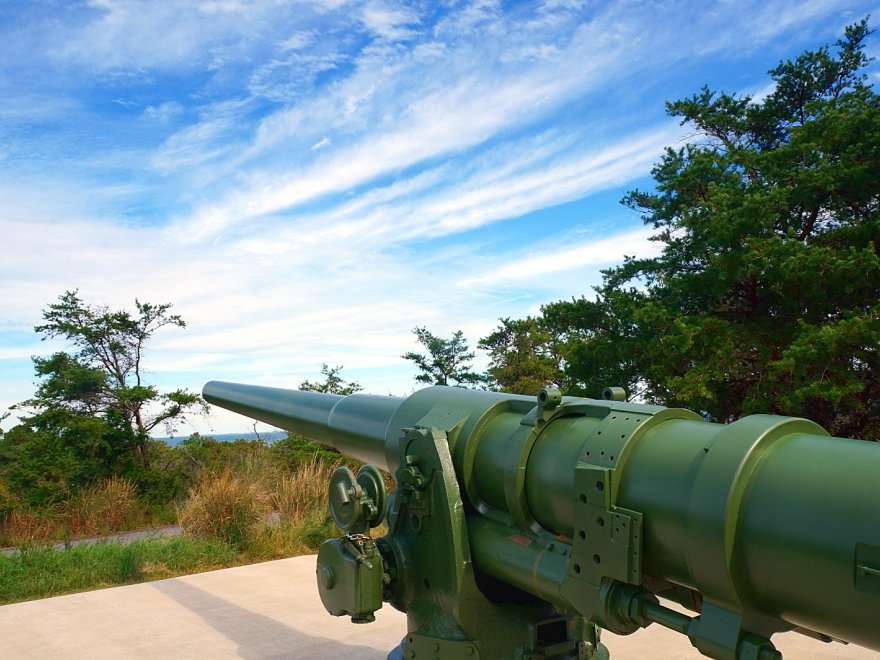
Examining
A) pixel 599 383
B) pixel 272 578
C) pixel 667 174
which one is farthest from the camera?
pixel 667 174

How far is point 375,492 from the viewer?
11.1 ft

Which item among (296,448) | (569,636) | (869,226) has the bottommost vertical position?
(296,448)

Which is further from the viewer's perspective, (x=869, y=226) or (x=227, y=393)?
(x=869, y=226)

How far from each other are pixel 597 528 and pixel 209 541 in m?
7.37

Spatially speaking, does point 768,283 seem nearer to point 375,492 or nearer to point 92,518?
point 375,492

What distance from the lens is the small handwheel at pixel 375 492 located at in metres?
3.35

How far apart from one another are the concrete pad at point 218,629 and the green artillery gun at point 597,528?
6.90ft

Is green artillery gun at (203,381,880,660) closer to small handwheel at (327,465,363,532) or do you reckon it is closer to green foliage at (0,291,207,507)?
small handwheel at (327,465,363,532)

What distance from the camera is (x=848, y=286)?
431 inches

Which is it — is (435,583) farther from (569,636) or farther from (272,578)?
(272,578)

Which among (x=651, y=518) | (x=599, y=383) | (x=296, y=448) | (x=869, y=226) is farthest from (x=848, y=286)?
(x=296, y=448)

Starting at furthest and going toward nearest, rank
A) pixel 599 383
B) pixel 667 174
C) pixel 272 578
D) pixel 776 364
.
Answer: pixel 667 174 → pixel 599 383 → pixel 776 364 → pixel 272 578

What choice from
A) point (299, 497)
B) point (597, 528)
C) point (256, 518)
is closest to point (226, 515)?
point (256, 518)

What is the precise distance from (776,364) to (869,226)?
9.53 feet
